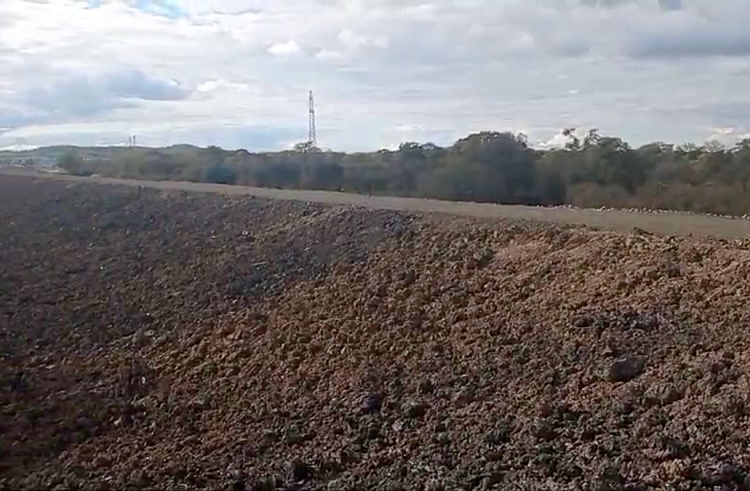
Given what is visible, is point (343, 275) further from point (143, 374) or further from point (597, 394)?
point (597, 394)

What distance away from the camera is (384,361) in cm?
1454

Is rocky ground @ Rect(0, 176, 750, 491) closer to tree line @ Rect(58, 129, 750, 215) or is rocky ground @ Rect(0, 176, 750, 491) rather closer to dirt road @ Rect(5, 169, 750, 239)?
dirt road @ Rect(5, 169, 750, 239)

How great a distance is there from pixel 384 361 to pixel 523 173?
24.7 metres

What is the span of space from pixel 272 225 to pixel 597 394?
14.2 m

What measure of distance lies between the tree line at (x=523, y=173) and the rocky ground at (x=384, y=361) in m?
12.1

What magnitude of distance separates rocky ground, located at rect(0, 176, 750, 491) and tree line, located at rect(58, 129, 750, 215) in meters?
12.1

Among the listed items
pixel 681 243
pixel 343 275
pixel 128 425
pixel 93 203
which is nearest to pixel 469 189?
pixel 93 203

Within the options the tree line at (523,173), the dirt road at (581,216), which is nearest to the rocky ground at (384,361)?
the dirt road at (581,216)

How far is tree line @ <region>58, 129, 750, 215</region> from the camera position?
30922 millimetres

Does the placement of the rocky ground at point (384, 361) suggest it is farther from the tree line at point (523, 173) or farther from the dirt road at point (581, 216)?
the tree line at point (523, 173)

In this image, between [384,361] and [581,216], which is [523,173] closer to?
[581,216]

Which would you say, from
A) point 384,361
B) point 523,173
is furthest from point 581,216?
point 523,173

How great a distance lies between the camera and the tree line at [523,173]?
101 feet

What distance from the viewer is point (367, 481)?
31.7ft
